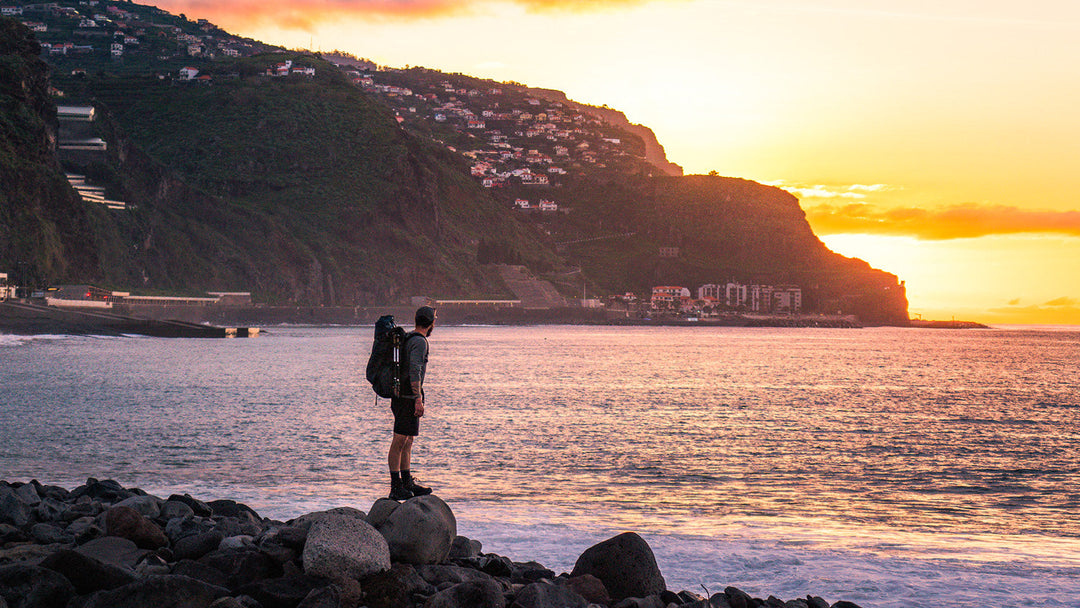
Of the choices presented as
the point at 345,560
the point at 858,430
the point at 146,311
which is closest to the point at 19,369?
the point at 858,430

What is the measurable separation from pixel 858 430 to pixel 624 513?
14.9 metres

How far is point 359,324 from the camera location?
516 feet

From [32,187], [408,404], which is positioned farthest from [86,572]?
[32,187]

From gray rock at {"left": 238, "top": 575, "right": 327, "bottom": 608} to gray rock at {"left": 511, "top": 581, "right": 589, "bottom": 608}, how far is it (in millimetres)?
1395

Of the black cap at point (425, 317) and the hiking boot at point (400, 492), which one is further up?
the black cap at point (425, 317)

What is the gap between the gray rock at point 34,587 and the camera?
6414mm

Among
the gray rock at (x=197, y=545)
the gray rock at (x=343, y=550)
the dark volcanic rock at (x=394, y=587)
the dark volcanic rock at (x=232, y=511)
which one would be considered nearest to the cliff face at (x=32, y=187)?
the dark volcanic rock at (x=232, y=511)

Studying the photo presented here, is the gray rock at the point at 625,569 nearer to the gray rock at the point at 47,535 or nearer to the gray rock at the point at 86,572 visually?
the gray rock at the point at 86,572

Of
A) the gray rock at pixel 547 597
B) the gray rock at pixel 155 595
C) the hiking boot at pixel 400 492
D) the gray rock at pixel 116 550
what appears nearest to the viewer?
the gray rock at pixel 155 595

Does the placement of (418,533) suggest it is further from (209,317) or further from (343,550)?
(209,317)

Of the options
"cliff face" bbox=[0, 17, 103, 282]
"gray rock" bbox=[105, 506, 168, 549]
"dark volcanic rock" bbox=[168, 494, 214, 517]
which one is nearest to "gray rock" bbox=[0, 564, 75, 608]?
"gray rock" bbox=[105, 506, 168, 549]

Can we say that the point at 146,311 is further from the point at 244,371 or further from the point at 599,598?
the point at 599,598

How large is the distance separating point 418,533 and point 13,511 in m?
4.27

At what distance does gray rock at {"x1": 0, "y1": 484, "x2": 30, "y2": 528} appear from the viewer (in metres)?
9.05
